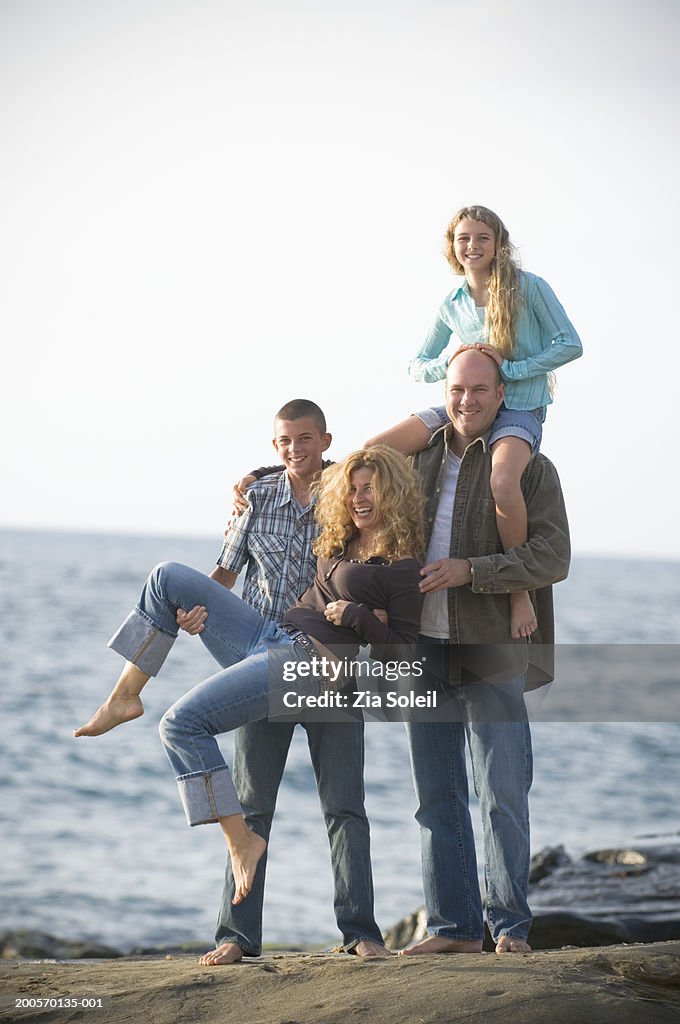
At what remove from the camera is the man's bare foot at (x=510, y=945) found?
15.3 ft

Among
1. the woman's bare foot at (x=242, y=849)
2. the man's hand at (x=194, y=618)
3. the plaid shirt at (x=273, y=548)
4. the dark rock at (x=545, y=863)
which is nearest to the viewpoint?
the woman's bare foot at (x=242, y=849)

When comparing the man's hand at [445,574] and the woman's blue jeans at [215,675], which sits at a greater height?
the man's hand at [445,574]

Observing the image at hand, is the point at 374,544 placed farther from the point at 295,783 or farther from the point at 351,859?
the point at 295,783

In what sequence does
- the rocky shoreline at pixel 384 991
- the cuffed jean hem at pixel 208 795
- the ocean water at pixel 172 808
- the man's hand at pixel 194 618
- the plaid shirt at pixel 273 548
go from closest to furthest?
the rocky shoreline at pixel 384 991, the cuffed jean hem at pixel 208 795, the man's hand at pixel 194 618, the plaid shirt at pixel 273 548, the ocean water at pixel 172 808

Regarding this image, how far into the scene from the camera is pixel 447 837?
15.7 ft

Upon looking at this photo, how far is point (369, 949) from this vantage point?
4734mm

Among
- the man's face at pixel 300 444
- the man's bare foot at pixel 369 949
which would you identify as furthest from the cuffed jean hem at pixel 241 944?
the man's face at pixel 300 444

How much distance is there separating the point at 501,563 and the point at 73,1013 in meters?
2.29

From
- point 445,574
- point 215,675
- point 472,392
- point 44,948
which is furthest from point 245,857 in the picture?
point 44,948

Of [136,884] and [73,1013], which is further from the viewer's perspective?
[136,884]

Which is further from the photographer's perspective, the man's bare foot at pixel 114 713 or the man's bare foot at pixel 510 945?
the man's bare foot at pixel 114 713

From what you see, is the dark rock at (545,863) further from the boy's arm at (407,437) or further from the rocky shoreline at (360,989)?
the boy's arm at (407,437)

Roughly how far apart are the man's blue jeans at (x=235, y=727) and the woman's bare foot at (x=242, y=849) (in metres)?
0.08

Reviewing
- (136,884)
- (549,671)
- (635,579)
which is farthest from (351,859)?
(635,579)
